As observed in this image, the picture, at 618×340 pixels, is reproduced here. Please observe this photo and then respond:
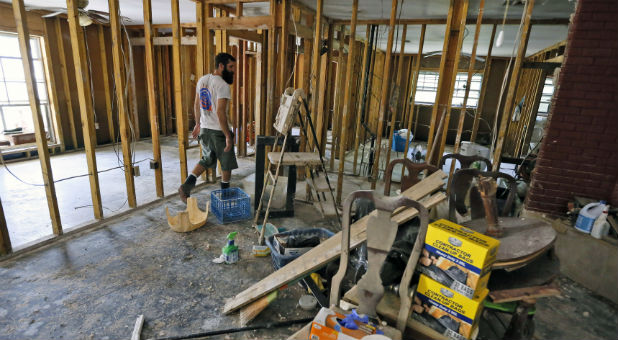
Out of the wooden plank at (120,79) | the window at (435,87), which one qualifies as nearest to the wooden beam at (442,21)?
the wooden plank at (120,79)

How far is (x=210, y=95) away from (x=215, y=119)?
0.28 meters

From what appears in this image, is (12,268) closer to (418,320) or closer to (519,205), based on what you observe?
(418,320)

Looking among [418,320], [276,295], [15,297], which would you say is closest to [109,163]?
[15,297]

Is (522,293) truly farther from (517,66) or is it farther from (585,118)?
(517,66)

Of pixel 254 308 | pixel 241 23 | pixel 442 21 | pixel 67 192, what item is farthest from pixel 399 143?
pixel 67 192

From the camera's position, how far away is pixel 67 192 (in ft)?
13.3

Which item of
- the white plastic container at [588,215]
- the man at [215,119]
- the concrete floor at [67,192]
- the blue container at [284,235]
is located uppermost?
the man at [215,119]

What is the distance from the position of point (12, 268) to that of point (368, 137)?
8.17 metres

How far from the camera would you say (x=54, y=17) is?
5.70m

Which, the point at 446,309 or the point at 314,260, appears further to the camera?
the point at 314,260

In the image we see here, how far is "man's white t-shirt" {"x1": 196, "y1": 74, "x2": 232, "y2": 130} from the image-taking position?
11.1 ft

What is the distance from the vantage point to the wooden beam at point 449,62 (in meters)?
3.32

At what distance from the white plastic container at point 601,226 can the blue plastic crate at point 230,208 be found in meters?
3.18

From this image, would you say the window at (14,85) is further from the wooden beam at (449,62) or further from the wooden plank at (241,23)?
the wooden beam at (449,62)
